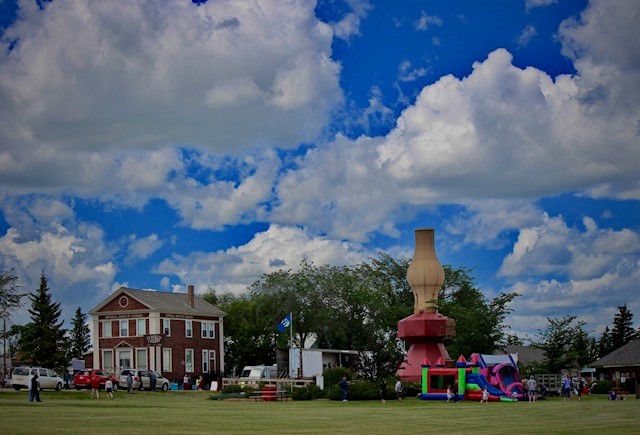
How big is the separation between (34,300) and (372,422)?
67.2m

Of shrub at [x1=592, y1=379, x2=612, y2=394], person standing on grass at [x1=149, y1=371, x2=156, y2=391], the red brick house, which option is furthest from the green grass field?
the red brick house

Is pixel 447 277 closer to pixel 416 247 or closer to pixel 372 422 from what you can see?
pixel 416 247

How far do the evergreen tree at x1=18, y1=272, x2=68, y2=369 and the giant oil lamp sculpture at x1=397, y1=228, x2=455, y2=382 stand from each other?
131ft

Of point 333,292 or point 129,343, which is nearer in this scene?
point 129,343

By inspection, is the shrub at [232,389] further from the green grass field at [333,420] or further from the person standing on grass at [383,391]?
the green grass field at [333,420]

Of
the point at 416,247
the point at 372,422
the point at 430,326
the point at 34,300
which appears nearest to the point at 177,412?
the point at 372,422

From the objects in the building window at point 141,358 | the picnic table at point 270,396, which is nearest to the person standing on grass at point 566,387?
the picnic table at point 270,396

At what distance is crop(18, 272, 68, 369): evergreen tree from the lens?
3551 inches

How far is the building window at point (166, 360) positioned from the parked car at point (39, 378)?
81.7ft

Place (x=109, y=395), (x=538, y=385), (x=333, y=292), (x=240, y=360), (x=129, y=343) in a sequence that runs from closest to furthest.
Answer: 1. (x=109, y=395)
2. (x=538, y=385)
3. (x=129, y=343)
4. (x=333, y=292)
5. (x=240, y=360)

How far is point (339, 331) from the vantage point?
8988 centimetres

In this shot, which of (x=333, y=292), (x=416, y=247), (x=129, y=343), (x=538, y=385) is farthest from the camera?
(x=333, y=292)

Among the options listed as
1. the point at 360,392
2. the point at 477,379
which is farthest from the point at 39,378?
the point at 477,379

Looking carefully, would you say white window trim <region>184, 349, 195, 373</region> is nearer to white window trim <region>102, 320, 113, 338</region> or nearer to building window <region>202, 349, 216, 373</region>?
building window <region>202, 349, 216, 373</region>
